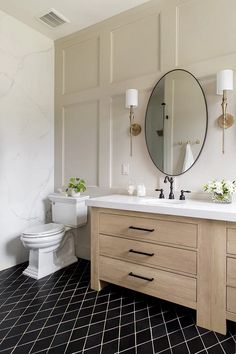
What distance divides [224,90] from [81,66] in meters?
1.77

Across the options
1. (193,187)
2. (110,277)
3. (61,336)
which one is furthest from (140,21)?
(61,336)

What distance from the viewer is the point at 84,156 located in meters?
2.92

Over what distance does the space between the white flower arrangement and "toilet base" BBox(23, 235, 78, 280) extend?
1710mm

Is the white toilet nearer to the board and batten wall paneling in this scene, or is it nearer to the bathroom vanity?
the board and batten wall paneling

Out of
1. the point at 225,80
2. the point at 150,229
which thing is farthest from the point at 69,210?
the point at 225,80

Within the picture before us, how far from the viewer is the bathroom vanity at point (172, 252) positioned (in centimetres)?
158

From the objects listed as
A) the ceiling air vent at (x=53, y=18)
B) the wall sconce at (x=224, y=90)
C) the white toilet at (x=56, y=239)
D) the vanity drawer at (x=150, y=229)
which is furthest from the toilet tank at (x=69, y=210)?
the ceiling air vent at (x=53, y=18)

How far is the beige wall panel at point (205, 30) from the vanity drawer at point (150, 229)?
4.92 ft

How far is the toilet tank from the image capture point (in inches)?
106

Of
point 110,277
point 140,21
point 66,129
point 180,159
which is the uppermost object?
point 140,21

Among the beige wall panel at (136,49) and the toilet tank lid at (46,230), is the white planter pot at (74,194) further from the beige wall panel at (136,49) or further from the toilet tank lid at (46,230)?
the beige wall panel at (136,49)

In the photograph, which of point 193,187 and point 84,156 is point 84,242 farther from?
point 193,187

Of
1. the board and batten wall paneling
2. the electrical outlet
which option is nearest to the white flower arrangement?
the board and batten wall paneling

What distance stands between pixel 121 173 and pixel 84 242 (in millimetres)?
1004
